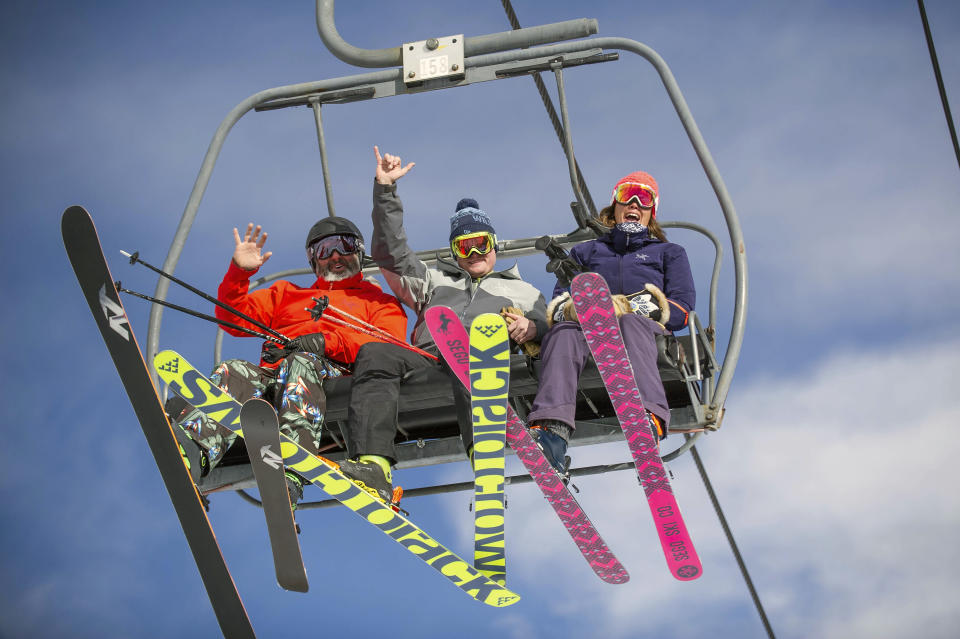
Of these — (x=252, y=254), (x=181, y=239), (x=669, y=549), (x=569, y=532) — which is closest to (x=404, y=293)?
(x=252, y=254)

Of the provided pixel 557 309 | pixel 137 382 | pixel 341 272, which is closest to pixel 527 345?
pixel 557 309

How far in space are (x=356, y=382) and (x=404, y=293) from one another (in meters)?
0.73

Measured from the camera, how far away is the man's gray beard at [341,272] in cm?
507

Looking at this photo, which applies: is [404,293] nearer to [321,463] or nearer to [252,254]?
[252,254]

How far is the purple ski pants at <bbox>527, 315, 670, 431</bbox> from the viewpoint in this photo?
413 cm

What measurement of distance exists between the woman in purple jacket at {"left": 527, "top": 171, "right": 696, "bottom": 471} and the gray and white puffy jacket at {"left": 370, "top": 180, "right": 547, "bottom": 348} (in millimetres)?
181

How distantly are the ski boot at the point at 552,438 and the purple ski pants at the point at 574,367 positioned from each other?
0.03 m

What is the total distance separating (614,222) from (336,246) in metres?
1.27

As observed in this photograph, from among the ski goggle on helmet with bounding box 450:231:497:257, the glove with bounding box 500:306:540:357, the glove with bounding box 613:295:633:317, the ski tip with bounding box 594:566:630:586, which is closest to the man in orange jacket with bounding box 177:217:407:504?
the ski goggle on helmet with bounding box 450:231:497:257

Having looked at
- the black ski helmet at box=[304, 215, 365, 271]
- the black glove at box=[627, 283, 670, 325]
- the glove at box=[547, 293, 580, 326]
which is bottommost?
the black glove at box=[627, 283, 670, 325]

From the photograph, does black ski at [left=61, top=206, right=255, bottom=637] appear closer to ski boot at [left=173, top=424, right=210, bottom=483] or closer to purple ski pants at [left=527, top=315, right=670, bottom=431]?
ski boot at [left=173, top=424, right=210, bottom=483]

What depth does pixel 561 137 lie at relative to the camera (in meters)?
5.16

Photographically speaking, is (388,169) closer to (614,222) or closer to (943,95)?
(614,222)

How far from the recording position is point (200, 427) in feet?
13.8
